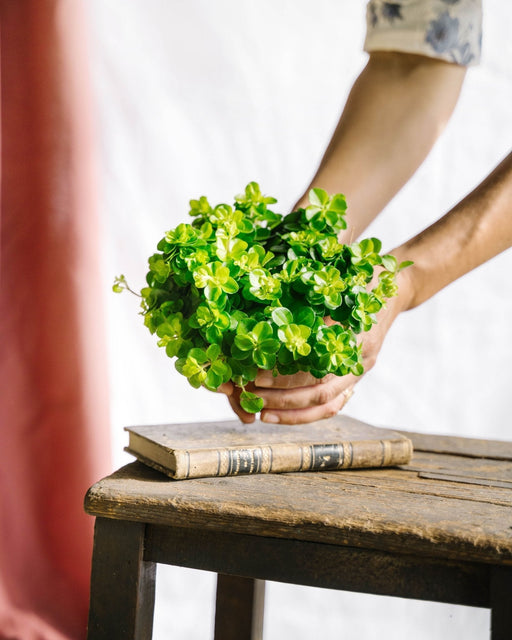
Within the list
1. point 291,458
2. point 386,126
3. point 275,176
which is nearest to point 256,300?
point 291,458

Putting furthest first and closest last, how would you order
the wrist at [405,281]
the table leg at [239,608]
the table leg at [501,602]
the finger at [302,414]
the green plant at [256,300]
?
the table leg at [239,608] → the wrist at [405,281] → the finger at [302,414] → the green plant at [256,300] → the table leg at [501,602]

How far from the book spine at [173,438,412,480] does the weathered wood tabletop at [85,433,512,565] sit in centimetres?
1

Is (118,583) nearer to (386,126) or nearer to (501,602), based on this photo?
(501,602)

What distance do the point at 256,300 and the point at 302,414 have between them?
0.17m

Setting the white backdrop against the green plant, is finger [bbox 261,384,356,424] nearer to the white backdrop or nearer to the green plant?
the green plant

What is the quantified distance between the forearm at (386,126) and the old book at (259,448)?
0.42 m

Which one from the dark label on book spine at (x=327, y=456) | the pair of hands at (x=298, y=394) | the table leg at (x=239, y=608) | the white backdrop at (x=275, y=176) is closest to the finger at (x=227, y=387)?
the pair of hands at (x=298, y=394)

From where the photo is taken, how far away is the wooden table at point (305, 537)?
1.97ft

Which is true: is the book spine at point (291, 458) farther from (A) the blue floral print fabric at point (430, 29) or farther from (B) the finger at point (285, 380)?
(A) the blue floral print fabric at point (430, 29)

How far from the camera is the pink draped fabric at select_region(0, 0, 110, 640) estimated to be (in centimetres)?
116

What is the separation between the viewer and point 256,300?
700 mm

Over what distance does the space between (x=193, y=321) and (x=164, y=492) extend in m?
0.17

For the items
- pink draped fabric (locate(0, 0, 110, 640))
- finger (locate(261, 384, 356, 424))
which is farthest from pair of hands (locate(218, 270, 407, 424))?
pink draped fabric (locate(0, 0, 110, 640))

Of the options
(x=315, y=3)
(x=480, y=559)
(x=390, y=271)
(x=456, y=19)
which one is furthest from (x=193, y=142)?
(x=480, y=559)
